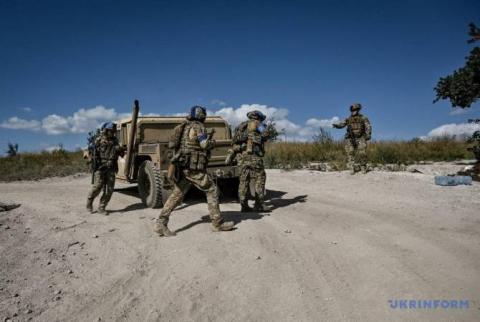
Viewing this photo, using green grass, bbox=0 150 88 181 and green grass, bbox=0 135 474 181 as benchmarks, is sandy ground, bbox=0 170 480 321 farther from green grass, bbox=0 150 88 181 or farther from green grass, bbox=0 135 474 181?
green grass, bbox=0 150 88 181

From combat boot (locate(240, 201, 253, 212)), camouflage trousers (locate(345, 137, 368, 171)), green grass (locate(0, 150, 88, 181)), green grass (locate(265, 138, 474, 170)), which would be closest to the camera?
combat boot (locate(240, 201, 253, 212))

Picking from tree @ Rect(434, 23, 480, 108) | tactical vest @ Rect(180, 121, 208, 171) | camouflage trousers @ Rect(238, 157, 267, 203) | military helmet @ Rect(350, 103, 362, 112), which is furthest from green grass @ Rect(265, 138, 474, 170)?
tactical vest @ Rect(180, 121, 208, 171)

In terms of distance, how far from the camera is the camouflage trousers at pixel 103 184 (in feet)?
20.3

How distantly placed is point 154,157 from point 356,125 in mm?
5241

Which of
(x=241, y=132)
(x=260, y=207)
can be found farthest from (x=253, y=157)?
(x=260, y=207)

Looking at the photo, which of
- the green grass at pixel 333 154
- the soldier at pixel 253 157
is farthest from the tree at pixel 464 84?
the soldier at pixel 253 157

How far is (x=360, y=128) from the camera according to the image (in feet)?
29.8

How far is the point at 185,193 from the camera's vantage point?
184 inches

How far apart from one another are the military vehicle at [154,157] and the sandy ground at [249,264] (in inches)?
24.0

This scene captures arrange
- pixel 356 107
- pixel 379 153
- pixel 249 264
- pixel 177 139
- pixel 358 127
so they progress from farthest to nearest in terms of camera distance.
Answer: pixel 379 153, pixel 356 107, pixel 358 127, pixel 177 139, pixel 249 264

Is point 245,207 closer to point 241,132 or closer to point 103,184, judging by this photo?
point 241,132

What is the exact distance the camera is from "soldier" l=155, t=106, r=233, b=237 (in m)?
4.57

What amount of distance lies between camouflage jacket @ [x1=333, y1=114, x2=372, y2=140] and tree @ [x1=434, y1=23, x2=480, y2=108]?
1.70 metres

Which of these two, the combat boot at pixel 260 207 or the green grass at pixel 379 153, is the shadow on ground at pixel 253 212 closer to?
the combat boot at pixel 260 207
